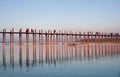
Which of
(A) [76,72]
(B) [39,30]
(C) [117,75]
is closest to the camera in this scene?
(C) [117,75]

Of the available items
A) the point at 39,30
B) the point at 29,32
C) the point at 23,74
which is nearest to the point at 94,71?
the point at 23,74

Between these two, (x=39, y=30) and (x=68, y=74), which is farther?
(x=39, y=30)

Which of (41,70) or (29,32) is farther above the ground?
(29,32)

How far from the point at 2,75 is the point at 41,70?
279 centimetres

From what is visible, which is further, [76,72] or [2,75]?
[76,72]

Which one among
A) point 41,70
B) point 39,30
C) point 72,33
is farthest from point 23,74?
point 72,33

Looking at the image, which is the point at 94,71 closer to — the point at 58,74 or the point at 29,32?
the point at 58,74

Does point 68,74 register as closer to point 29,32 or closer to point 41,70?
point 41,70

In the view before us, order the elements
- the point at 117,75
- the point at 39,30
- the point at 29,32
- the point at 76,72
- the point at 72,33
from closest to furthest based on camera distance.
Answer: the point at 117,75 < the point at 76,72 < the point at 29,32 < the point at 39,30 < the point at 72,33

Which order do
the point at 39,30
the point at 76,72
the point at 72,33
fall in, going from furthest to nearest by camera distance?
the point at 72,33 < the point at 39,30 < the point at 76,72

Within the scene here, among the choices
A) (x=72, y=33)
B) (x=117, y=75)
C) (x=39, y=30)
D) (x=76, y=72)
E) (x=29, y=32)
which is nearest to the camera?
(x=117, y=75)

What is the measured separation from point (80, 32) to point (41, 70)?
116 ft

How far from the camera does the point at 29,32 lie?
4009cm

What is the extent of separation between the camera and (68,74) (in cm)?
1633
